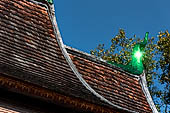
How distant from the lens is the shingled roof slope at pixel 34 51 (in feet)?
24.0

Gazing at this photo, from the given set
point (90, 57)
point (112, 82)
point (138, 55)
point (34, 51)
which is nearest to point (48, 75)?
point (34, 51)

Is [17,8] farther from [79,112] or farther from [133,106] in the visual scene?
[133,106]

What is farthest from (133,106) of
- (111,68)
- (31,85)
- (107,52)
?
(107,52)

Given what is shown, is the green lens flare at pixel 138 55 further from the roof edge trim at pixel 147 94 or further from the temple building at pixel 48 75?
the temple building at pixel 48 75

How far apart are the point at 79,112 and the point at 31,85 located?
1465 millimetres

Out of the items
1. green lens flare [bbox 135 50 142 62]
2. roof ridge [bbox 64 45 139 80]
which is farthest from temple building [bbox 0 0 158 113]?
green lens flare [bbox 135 50 142 62]

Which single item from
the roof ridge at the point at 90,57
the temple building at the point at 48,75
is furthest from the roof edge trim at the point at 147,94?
the roof ridge at the point at 90,57

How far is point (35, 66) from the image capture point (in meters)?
7.80

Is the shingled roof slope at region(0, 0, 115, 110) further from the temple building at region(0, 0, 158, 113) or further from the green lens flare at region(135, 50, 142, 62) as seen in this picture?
the green lens flare at region(135, 50, 142, 62)

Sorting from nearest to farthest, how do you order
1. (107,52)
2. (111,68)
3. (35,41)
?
(35,41) → (111,68) → (107,52)

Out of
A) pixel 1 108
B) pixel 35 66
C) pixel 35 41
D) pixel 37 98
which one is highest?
pixel 35 41

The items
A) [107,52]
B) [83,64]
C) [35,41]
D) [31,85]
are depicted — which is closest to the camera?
[31,85]

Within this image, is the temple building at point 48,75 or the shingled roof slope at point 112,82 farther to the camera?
the shingled roof slope at point 112,82

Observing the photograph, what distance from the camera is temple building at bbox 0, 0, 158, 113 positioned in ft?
23.4
